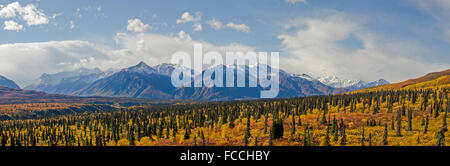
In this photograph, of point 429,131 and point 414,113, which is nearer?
point 429,131

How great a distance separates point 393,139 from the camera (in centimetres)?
7594
